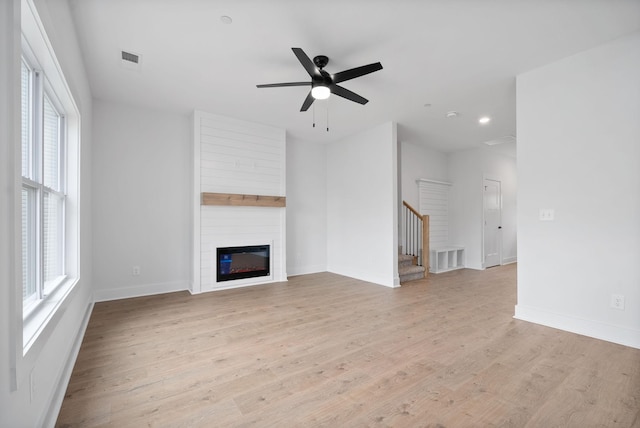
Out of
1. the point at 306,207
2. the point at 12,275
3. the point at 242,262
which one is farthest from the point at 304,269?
the point at 12,275

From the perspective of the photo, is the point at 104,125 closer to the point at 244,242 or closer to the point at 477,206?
the point at 244,242

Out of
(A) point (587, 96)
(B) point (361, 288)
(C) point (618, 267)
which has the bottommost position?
(B) point (361, 288)

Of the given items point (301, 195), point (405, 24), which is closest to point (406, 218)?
point (301, 195)

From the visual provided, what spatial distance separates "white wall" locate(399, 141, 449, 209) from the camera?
6.22 m

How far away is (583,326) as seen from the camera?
9.04 ft

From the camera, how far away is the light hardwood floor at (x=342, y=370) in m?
1.65

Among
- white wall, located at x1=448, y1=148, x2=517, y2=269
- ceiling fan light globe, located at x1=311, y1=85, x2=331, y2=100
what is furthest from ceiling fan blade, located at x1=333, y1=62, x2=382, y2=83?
white wall, located at x1=448, y1=148, x2=517, y2=269

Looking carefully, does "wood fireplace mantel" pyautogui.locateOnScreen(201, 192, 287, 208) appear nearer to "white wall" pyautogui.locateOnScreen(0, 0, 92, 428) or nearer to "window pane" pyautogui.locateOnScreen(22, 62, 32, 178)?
"window pane" pyautogui.locateOnScreen(22, 62, 32, 178)

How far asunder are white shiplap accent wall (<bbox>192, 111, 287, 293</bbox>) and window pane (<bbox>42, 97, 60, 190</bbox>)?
1.87m

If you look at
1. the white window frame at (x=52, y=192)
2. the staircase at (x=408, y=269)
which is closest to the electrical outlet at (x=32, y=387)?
the white window frame at (x=52, y=192)

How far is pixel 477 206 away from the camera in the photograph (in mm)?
6469

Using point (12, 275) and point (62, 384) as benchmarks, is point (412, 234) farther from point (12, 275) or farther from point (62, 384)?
point (12, 275)

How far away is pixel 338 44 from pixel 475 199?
207 inches

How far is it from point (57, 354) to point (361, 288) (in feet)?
11.9
